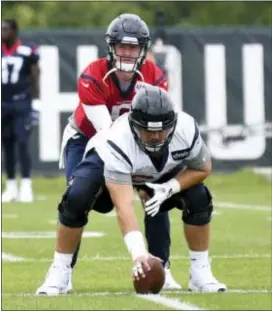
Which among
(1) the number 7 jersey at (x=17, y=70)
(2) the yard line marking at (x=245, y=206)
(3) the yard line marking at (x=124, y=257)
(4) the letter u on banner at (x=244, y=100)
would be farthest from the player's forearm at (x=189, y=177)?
(4) the letter u on banner at (x=244, y=100)

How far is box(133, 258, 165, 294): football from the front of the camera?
7.07 m

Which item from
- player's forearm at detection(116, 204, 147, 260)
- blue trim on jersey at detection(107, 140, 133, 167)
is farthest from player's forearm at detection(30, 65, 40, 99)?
player's forearm at detection(116, 204, 147, 260)

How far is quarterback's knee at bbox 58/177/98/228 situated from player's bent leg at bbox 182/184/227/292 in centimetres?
55

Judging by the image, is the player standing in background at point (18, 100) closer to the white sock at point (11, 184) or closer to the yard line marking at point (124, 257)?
the white sock at point (11, 184)

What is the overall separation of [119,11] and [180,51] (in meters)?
16.1

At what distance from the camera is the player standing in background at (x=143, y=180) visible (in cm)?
730

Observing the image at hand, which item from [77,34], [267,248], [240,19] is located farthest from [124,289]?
[240,19]

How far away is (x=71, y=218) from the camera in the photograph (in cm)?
754

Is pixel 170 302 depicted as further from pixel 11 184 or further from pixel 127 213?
pixel 11 184

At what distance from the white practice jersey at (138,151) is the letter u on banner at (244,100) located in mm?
10974

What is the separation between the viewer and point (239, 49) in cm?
1880

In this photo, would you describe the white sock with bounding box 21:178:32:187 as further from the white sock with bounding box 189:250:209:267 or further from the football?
the football

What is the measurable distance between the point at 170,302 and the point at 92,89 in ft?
6.12

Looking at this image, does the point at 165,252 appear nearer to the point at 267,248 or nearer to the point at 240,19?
the point at 267,248
